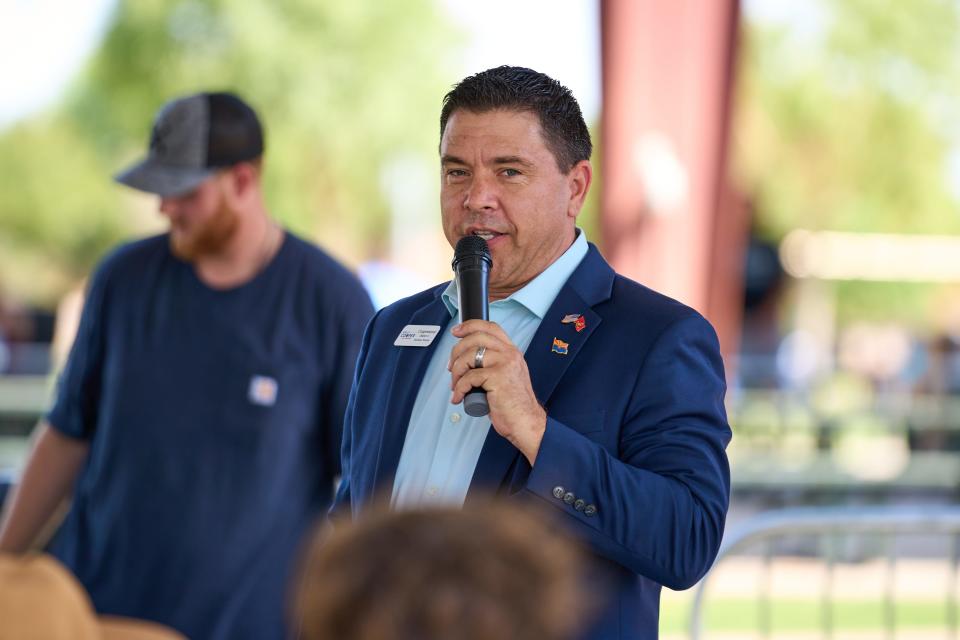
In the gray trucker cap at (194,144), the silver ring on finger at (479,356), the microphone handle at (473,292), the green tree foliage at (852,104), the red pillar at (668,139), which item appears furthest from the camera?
the green tree foliage at (852,104)

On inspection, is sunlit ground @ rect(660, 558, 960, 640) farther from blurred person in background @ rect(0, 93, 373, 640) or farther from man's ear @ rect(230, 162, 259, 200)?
man's ear @ rect(230, 162, 259, 200)

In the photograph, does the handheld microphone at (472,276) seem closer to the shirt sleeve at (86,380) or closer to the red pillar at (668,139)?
the shirt sleeve at (86,380)

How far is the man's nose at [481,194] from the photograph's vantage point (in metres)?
2.25

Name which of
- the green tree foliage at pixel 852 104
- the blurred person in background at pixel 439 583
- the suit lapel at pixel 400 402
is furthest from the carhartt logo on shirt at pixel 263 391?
the green tree foliage at pixel 852 104

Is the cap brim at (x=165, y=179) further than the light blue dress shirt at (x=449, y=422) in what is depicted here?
Yes

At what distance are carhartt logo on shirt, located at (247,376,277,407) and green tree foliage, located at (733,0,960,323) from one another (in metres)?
22.3

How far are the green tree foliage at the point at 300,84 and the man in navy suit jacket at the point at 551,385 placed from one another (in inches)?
749

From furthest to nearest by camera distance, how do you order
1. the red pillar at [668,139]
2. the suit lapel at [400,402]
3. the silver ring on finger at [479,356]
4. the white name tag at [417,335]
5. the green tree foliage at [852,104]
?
1. the green tree foliage at [852,104]
2. the red pillar at [668,139]
3. the white name tag at [417,335]
4. the suit lapel at [400,402]
5. the silver ring on finger at [479,356]

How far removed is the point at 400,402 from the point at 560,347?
33 centimetres

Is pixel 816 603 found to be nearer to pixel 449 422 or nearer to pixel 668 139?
pixel 668 139

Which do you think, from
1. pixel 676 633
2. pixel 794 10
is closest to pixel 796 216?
pixel 794 10

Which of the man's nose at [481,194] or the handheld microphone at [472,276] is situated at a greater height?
the man's nose at [481,194]

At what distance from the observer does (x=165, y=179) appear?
3.42 metres

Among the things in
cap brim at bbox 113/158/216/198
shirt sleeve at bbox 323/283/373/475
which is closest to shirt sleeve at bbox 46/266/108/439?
cap brim at bbox 113/158/216/198
